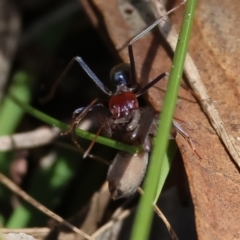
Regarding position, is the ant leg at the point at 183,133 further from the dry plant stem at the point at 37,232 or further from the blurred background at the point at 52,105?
the dry plant stem at the point at 37,232

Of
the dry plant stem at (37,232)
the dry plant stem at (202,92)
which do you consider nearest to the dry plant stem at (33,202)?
the dry plant stem at (37,232)

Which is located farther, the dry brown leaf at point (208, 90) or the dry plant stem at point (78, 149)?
the dry plant stem at point (78, 149)

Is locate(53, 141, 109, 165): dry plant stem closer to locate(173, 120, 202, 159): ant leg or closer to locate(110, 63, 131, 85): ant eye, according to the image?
locate(110, 63, 131, 85): ant eye

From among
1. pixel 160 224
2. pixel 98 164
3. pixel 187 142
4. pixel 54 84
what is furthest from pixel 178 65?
pixel 54 84

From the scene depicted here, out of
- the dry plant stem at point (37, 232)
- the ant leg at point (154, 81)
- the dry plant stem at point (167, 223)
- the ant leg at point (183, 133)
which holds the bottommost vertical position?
the dry plant stem at point (167, 223)

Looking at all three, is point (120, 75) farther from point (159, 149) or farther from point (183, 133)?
point (159, 149)

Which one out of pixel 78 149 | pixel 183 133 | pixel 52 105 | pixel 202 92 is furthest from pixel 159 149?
pixel 52 105

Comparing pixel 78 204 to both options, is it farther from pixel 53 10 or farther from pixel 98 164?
pixel 53 10

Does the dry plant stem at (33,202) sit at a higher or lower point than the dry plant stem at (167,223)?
higher
